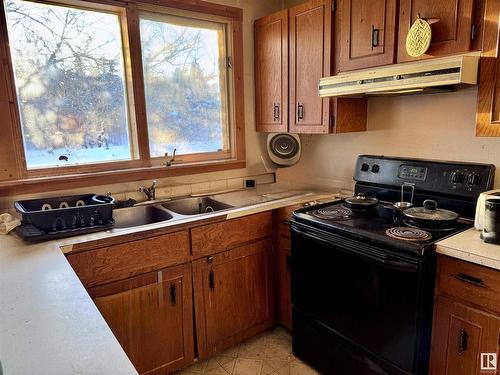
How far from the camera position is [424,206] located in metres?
1.78

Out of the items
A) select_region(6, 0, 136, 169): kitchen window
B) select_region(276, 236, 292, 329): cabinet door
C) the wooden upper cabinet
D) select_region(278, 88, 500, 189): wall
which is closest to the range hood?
the wooden upper cabinet

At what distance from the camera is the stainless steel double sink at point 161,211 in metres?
2.11

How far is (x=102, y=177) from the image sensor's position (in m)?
2.15

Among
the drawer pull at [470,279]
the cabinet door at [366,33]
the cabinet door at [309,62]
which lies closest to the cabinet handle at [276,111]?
the cabinet door at [309,62]

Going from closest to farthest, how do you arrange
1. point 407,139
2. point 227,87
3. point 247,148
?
point 407,139
point 227,87
point 247,148

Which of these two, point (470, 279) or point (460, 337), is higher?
point (470, 279)

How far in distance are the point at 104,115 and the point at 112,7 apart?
0.64 meters

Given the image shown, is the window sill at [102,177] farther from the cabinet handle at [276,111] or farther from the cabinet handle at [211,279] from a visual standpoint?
the cabinet handle at [211,279]

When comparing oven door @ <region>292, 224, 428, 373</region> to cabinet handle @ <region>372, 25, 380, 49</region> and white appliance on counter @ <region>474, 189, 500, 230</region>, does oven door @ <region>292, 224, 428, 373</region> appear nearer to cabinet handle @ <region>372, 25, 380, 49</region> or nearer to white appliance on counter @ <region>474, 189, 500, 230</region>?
white appliance on counter @ <region>474, 189, 500, 230</region>

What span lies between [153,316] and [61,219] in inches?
26.0

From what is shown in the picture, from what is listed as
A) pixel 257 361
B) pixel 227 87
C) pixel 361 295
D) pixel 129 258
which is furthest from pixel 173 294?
pixel 227 87

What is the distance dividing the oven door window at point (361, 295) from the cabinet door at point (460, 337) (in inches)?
3.6

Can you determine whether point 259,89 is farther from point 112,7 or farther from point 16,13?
point 16,13

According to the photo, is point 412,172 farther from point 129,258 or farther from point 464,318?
point 129,258
